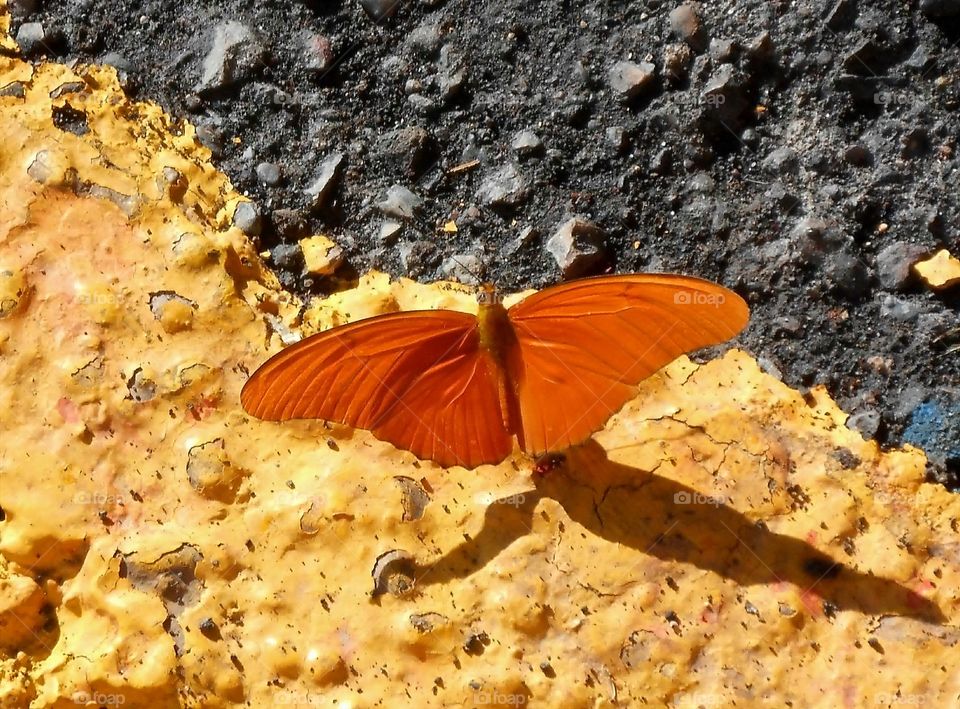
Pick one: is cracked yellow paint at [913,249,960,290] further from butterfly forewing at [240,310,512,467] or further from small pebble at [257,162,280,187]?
small pebble at [257,162,280,187]

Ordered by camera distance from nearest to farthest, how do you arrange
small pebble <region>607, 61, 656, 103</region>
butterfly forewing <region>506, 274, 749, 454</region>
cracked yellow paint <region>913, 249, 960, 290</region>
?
butterfly forewing <region>506, 274, 749, 454</region>, cracked yellow paint <region>913, 249, 960, 290</region>, small pebble <region>607, 61, 656, 103</region>

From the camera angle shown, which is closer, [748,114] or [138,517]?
[138,517]

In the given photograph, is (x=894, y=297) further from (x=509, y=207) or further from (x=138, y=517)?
(x=138, y=517)

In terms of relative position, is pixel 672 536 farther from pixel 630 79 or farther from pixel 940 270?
pixel 630 79

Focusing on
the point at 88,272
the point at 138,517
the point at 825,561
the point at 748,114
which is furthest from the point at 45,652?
the point at 748,114

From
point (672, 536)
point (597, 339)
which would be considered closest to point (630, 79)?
point (597, 339)

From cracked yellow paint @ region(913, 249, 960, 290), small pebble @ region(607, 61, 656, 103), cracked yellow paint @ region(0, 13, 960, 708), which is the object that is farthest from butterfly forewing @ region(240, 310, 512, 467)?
cracked yellow paint @ region(913, 249, 960, 290)
